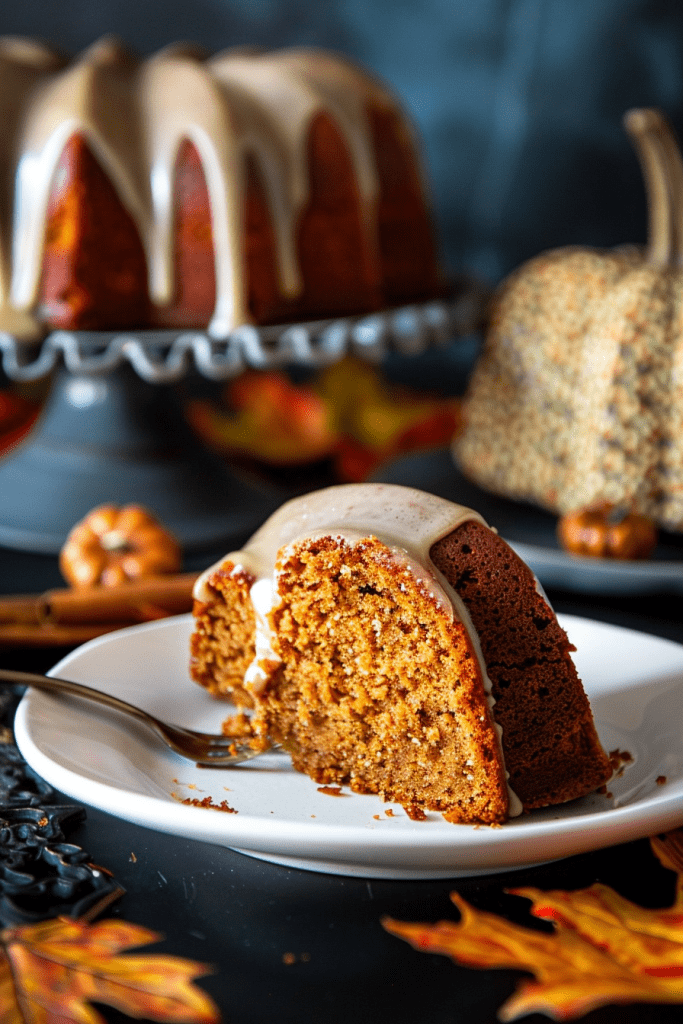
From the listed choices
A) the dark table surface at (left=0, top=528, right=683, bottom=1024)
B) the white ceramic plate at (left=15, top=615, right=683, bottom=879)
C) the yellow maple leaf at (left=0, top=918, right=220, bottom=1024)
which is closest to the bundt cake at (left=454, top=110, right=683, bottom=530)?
the white ceramic plate at (left=15, top=615, right=683, bottom=879)

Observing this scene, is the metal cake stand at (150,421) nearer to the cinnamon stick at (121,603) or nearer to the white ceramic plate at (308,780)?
the cinnamon stick at (121,603)

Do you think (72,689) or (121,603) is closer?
(72,689)

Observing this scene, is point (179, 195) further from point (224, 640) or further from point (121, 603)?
point (224, 640)

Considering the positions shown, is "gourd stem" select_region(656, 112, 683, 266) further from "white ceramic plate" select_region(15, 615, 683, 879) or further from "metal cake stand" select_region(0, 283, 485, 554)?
"white ceramic plate" select_region(15, 615, 683, 879)

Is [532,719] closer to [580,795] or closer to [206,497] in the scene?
[580,795]

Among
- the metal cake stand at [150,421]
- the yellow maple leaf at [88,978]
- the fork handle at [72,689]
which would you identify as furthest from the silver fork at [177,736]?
the metal cake stand at [150,421]

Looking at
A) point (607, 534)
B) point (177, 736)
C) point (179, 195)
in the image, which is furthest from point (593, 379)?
point (177, 736)
